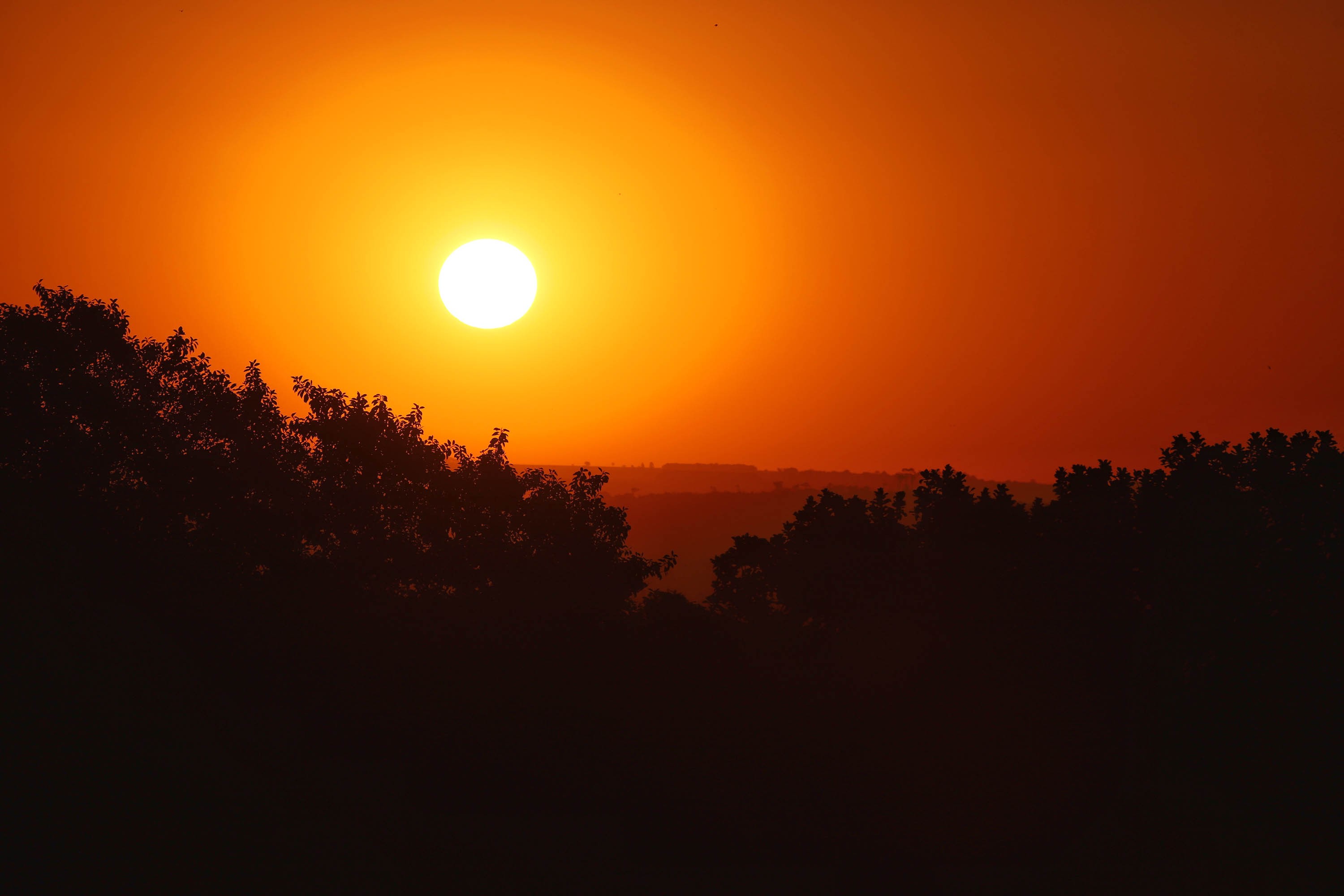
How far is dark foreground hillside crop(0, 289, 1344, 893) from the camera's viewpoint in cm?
2112

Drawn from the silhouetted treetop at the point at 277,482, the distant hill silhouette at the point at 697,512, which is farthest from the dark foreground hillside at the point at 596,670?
the distant hill silhouette at the point at 697,512

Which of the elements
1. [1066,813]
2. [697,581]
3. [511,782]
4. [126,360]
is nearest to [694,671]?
[511,782]

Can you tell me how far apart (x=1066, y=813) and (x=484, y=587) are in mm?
18750

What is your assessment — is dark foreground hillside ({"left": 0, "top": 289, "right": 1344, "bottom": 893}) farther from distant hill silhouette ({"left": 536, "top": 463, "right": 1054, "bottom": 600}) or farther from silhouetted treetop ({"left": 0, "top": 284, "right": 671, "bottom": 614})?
distant hill silhouette ({"left": 536, "top": 463, "right": 1054, "bottom": 600})

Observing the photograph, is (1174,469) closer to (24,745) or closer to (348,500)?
(348,500)

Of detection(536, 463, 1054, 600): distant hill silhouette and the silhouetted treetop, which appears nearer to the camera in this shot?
the silhouetted treetop

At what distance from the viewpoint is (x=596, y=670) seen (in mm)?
27594

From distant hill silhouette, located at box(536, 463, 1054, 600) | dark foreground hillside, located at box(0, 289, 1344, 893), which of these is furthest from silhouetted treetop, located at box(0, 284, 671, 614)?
distant hill silhouette, located at box(536, 463, 1054, 600)

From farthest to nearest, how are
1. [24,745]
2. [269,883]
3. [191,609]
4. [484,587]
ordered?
[484,587]
[191,609]
[24,745]
[269,883]

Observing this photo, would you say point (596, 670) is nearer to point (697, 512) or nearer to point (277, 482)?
point (277, 482)

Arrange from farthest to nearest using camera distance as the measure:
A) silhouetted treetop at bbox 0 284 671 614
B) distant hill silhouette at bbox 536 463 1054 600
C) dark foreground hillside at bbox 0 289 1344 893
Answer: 1. distant hill silhouette at bbox 536 463 1054 600
2. silhouetted treetop at bbox 0 284 671 614
3. dark foreground hillside at bbox 0 289 1344 893

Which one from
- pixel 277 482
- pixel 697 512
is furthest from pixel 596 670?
pixel 697 512

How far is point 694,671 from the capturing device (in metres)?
27.9

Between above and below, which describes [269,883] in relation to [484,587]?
below
